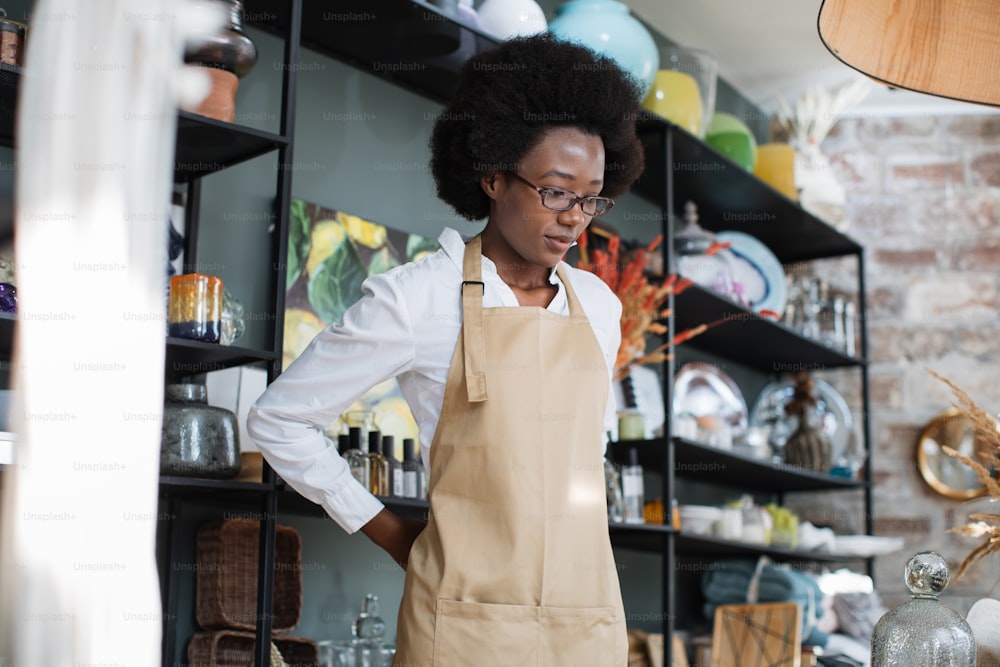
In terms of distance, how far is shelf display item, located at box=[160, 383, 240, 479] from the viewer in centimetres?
234

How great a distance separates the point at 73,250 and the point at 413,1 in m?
1.36

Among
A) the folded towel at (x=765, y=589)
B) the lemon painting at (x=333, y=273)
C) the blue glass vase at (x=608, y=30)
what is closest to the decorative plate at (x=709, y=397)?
the folded towel at (x=765, y=589)

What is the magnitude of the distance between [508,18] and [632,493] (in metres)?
1.33

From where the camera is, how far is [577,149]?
6.74ft

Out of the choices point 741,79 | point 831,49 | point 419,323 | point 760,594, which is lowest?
point 760,594

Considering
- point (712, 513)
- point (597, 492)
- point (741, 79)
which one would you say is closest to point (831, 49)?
point (597, 492)

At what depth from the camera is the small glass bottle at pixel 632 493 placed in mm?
3338

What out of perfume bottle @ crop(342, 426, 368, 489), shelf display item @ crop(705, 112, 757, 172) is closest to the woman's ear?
perfume bottle @ crop(342, 426, 368, 489)

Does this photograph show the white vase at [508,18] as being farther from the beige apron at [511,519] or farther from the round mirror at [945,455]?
the round mirror at [945,455]

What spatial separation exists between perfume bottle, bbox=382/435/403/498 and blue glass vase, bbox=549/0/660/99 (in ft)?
4.31

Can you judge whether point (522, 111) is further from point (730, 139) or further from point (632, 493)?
point (730, 139)

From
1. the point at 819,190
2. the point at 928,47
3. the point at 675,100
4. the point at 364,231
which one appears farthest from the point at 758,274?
the point at 928,47

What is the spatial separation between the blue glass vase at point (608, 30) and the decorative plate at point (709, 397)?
1156 mm

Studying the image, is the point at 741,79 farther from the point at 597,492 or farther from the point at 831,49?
the point at 831,49
